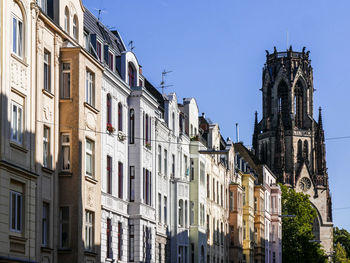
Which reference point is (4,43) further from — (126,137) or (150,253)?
(150,253)

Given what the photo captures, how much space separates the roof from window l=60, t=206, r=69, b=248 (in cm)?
933

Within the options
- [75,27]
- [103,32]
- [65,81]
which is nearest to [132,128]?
[103,32]

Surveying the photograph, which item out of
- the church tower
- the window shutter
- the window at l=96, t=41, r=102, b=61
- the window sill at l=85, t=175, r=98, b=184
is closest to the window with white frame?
the window sill at l=85, t=175, r=98, b=184

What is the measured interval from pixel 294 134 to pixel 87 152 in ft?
434

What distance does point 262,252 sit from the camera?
89.9 meters

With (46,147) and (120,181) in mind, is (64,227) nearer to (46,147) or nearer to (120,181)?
(46,147)

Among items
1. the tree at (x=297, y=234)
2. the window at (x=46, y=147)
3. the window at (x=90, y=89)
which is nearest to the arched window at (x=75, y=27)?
the window at (x=90, y=89)

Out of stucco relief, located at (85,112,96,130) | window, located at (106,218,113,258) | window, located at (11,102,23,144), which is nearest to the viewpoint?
window, located at (11,102,23,144)

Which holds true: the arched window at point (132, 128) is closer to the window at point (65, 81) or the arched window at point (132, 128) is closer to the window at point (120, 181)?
the window at point (120, 181)

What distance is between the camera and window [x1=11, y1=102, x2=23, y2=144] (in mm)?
Result: 31766

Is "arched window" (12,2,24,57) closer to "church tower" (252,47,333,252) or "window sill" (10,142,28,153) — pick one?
"window sill" (10,142,28,153)

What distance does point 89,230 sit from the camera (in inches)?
1500

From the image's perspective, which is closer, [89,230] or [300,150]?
[89,230]

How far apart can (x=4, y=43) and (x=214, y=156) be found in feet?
129
